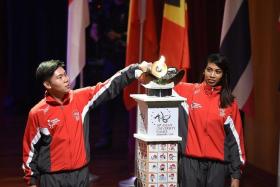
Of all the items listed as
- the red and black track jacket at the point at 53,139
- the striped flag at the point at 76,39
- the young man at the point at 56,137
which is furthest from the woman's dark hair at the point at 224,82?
the striped flag at the point at 76,39

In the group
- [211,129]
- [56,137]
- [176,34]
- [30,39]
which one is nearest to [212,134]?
[211,129]

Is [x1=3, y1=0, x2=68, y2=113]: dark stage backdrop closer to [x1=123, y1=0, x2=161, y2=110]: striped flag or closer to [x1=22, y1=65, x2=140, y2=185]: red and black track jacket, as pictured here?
[x1=123, y1=0, x2=161, y2=110]: striped flag

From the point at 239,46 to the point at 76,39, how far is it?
1250 millimetres

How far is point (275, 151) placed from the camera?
213 inches

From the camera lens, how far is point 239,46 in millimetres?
4664

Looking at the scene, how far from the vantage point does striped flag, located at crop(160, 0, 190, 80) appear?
459 centimetres

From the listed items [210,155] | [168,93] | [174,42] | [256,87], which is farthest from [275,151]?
[168,93]

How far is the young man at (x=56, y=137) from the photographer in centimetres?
306

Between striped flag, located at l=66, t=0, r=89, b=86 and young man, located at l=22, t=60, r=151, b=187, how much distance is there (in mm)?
1595

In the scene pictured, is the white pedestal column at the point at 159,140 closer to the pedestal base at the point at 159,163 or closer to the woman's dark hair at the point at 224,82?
the pedestal base at the point at 159,163

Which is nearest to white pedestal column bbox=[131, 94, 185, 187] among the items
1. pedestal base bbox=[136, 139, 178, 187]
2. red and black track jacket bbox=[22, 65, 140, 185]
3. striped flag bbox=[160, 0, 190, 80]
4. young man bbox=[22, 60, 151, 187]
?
pedestal base bbox=[136, 139, 178, 187]

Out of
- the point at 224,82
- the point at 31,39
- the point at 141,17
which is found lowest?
the point at 31,39

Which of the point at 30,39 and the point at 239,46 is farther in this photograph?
the point at 30,39

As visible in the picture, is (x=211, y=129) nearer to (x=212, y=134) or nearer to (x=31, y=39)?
(x=212, y=134)
